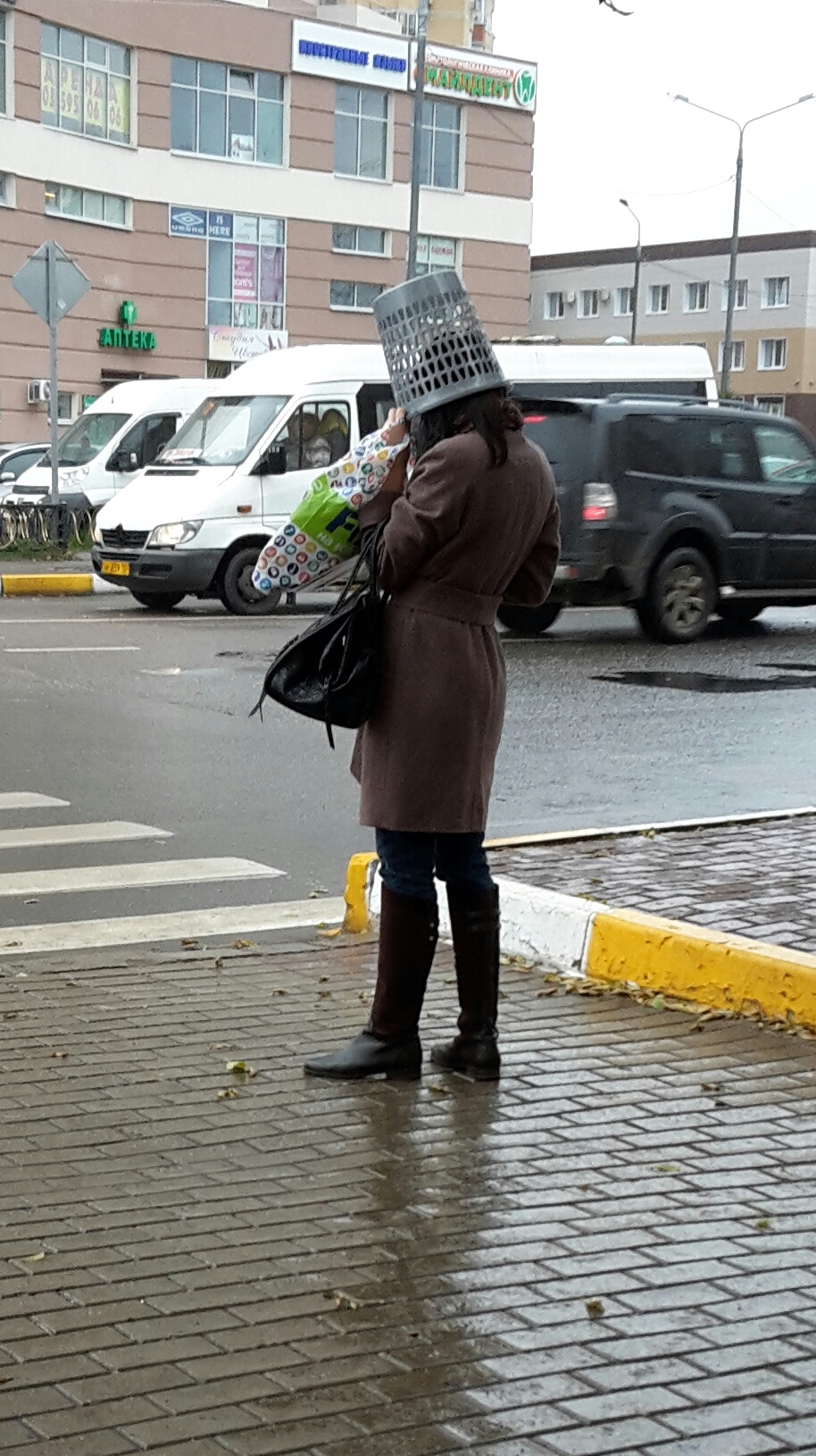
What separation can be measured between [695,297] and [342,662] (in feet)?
250

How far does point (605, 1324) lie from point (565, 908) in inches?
109

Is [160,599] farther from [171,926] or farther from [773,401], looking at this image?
[773,401]

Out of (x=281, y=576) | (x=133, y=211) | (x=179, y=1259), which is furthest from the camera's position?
(x=133, y=211)

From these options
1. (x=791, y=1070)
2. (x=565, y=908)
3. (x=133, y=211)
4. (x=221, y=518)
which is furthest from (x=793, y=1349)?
(x=133, y=211)

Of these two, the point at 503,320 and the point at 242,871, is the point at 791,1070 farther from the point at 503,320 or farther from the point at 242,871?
the point at 503,320

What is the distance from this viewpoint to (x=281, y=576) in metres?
4.96

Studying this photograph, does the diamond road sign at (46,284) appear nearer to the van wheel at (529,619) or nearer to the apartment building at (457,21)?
the van wheel at (529,619)

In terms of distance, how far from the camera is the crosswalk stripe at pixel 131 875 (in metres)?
7.48

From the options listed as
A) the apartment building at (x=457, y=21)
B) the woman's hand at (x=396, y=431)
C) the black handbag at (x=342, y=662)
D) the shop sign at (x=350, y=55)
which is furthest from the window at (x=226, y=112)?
the black handbag at (x=342, y=662)

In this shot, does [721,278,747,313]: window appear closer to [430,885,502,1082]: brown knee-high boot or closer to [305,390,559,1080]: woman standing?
[305,390,559,1080]: woman standing

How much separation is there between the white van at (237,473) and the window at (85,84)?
2505 cm

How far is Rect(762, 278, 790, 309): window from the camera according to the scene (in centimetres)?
7362

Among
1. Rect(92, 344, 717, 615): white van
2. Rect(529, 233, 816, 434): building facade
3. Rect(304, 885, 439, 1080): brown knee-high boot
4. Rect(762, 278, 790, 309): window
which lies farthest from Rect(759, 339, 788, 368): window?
Rect(304, 885, 439, 1080): brown knee-high boot

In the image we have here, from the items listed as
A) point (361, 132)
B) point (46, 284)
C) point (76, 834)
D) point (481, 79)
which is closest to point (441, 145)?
point (481, 79)
